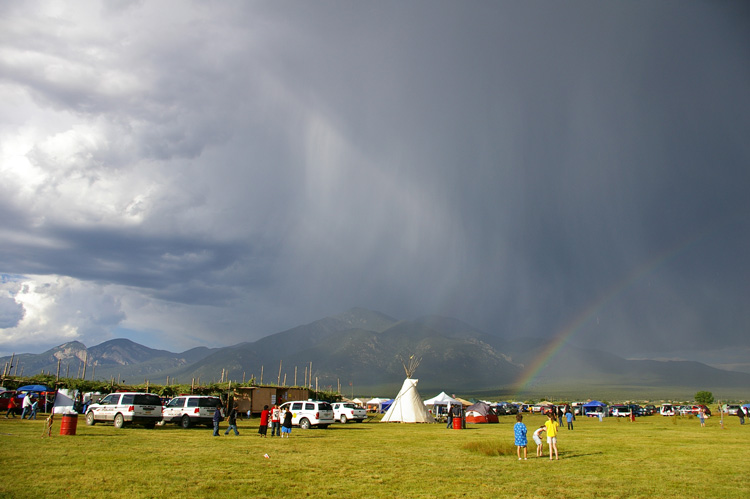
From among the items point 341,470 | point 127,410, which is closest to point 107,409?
point 127,410

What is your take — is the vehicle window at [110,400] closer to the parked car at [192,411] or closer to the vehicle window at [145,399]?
the vehicle window at [145,399]

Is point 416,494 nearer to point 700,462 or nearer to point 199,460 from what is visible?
point 199,460

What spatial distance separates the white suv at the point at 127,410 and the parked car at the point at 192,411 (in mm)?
1549

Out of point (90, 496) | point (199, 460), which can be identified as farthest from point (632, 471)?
point (90, 496)

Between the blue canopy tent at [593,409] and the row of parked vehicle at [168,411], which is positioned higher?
the row of parked vehicle at [168,411]

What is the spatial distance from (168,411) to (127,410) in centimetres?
355

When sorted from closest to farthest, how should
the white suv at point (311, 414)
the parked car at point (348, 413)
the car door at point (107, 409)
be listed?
the car door at point (107, 409) < the white suv at point (311, 414) < the parked car at point (348, 413)

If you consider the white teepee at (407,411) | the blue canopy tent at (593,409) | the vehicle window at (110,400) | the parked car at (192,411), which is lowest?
the blue canopy tent at (593,409)

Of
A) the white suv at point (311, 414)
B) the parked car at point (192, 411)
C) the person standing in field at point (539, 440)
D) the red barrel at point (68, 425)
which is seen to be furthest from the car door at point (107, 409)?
the person standing in field at point (539, 440)

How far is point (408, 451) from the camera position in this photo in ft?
69.1

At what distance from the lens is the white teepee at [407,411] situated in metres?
49.2

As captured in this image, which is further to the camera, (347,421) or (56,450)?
(347,421)

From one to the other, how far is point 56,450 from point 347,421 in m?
31.2

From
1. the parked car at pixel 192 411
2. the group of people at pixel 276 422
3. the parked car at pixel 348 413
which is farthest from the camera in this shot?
the parked car at pixel 348 413
